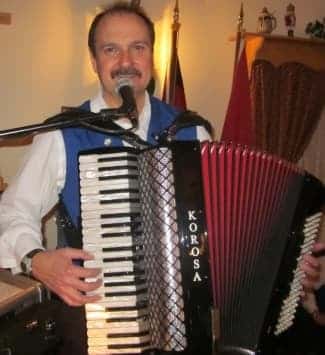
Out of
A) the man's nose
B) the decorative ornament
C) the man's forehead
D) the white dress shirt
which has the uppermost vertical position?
the decorative ornament

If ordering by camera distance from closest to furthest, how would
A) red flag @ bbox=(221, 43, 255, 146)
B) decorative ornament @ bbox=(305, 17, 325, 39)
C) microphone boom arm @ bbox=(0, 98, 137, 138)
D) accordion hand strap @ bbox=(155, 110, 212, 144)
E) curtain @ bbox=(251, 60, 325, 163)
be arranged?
microphone boom arm @ bbox=(0, 98, 137, 138)
accordion hand strap @ bbox=(155, 110, 212, 144)
red flag @ bbox=(221, 43, 255, 146)
curtain @ bbox=(251, 60, 325, 163)
decorative ornament @ bbox=(305, 17, 325, 39)

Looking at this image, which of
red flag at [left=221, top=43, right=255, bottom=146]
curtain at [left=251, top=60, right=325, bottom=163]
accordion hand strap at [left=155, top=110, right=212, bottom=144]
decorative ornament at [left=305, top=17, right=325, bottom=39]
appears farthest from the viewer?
decorative ornament at [left=305, top=17, right=325, bottom=39]

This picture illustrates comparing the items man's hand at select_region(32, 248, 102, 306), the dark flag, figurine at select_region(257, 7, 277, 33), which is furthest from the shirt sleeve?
figurine at select_region(257, 7, 277, 33)

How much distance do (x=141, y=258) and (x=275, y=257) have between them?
0.33 meters

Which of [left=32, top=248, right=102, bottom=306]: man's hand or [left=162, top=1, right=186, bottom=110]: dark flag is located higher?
[left=162, top=1, right=186, bottom=110]: dark flag

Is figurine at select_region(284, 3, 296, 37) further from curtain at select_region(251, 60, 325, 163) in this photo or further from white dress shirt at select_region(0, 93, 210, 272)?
white dress shirt at select_region(0, 93, 210, 272)

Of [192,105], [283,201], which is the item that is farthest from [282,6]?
[283,201]

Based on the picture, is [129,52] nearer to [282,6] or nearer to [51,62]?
[51,62]

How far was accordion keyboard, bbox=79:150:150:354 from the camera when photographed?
92 cm

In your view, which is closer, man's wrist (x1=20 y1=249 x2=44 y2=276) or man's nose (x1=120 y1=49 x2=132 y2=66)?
man's wrist (x1=20 y1=249 x2=44 y2=276)

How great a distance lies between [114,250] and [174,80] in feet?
5.34

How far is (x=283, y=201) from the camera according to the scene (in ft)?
3.48

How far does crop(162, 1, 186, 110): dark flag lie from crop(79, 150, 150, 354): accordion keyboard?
151 cm

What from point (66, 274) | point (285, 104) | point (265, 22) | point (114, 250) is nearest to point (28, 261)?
point (66, 274)
